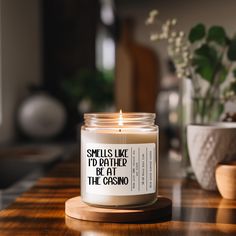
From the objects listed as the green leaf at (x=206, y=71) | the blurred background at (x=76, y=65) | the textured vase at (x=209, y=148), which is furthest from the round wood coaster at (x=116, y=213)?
the blurred background at (x=76, y=65)

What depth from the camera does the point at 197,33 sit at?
0.90 m

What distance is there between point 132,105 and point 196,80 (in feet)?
4.00

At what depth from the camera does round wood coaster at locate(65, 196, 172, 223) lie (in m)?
0.62

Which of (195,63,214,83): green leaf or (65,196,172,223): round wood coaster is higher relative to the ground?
(195,63,214,83): green leaf

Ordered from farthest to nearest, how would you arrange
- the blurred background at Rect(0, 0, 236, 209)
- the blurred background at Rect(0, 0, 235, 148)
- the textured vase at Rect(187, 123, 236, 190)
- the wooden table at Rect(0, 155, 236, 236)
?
1. the blurred background at Rect(0, 0, 235, 148)
2. the blurred background at Rect(0, 0, 236, 209)
3. the textured vase at Rect(187, 123, 236, 190)
4. the wooden table at Rect(0, 155, 236, 236)

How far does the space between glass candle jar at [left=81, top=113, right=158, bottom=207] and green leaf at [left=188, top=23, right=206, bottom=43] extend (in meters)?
0.29

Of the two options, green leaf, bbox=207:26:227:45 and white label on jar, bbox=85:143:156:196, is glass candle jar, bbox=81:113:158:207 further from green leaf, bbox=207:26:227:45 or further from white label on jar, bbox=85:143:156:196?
green leaf, bbox=207:26:227:45

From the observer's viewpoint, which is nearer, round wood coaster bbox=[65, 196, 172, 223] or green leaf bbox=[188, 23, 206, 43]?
round wood coaster bbox=[65, 196, 172, 223]

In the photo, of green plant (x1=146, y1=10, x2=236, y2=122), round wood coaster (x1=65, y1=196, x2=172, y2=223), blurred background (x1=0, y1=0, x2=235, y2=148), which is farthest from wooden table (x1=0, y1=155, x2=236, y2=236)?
blurred background (x1=0, y1=0, x2=235, y2=148)

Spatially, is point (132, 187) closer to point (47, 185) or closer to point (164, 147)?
point (47, 185)

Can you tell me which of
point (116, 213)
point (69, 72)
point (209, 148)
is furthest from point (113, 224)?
point (69, 72)

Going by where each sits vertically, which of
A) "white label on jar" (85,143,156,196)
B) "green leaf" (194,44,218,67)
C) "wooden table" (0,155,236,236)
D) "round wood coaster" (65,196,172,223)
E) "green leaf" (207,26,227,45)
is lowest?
"wooden table" (0,155,236,236)

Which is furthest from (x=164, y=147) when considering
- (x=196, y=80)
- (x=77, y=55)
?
(x=77, y=55)

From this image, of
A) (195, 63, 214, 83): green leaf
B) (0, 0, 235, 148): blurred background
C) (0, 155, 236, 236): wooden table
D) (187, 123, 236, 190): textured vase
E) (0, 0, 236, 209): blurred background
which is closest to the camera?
(0, 155, 236, 236): wooden table
